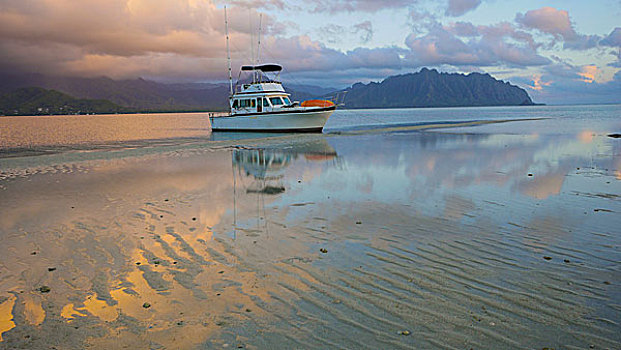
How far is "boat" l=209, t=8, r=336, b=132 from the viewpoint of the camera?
4438 cm

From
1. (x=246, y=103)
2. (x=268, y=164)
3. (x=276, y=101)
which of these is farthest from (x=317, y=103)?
(x=268, y=164)

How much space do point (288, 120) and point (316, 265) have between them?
3870 centimetres

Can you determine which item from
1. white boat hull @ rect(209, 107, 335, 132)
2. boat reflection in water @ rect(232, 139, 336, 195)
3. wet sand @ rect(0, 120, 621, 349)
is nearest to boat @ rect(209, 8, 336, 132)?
white boat hull @ rect(209, 107, 335, 132)

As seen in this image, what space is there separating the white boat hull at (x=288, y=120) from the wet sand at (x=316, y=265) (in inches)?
1184

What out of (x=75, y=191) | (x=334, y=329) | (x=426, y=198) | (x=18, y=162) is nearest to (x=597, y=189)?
(x=426, y=198)

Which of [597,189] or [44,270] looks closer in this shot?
[44,270]

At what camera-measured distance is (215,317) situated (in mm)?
5043

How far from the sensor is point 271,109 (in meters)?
45.7

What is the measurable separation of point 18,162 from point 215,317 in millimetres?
25380

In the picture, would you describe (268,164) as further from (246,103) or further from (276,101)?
(246,103)

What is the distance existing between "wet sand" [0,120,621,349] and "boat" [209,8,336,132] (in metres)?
30.4

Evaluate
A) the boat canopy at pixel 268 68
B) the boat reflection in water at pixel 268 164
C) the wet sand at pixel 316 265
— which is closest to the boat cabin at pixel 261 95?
the boat canopy at pixel 268 68

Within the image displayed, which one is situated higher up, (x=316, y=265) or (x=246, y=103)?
(x=246, y=103)

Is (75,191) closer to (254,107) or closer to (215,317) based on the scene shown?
(215,317)
